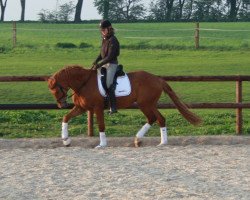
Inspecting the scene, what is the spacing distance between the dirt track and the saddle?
0.86 m

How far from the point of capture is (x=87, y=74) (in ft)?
36.1

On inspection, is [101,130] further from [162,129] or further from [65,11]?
[65,11]

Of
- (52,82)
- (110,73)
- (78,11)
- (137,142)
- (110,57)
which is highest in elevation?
(78,11)

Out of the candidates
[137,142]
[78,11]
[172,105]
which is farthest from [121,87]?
[78,11]

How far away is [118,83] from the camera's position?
1096 cm

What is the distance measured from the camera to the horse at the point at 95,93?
10961 millimetres

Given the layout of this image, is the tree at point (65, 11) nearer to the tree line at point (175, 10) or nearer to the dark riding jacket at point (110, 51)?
the tree line at point (175, 10)

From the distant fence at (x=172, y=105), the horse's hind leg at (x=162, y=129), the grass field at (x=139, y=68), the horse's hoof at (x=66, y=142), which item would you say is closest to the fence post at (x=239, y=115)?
the distant fence at (x=172, y=105)

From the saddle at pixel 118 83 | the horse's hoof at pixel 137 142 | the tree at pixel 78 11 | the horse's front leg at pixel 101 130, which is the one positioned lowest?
the horse's hoof at pixel 137 142

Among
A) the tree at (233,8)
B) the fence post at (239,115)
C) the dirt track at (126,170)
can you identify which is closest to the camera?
the dirt track at (126,170)

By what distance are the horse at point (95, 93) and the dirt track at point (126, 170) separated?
0.37m

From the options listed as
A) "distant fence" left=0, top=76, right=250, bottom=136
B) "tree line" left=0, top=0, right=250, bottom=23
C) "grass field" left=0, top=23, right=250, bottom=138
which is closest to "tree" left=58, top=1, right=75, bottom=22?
"tree line" left=0, top=0, right=250, bottom=23

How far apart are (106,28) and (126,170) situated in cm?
272

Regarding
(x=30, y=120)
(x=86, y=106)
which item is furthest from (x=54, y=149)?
(x=30, y=120)
